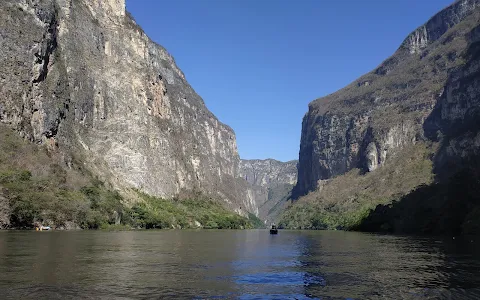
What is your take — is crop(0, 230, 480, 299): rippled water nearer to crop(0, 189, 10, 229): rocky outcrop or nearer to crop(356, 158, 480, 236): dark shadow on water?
crop(0, 189, 10, 229): rocky outcrop

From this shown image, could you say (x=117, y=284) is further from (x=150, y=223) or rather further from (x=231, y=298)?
(x=150, y=223)

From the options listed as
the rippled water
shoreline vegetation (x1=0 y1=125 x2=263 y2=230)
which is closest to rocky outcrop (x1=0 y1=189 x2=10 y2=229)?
shoreline vegetation (x1=0 y1=125 x2=263 y2=230)

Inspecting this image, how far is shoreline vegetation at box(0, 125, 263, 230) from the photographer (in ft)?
332

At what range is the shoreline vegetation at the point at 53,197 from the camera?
10131 centimetres

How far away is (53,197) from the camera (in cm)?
11644

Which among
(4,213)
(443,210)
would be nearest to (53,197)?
(4,213)

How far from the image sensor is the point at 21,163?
126 meters

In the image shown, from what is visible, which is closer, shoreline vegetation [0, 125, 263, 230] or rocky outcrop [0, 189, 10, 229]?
rocky outcrop [0, 189, 10, 229]

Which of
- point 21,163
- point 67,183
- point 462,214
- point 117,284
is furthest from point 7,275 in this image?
point 67,183

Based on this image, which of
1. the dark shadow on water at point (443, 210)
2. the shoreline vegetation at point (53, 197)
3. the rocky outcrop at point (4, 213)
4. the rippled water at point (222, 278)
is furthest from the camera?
the dark shadow on water at point (443, 210)

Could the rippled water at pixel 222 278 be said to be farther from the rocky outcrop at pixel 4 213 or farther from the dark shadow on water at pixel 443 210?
the dark shadow on water at pixel 443 210

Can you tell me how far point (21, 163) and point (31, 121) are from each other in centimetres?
3033

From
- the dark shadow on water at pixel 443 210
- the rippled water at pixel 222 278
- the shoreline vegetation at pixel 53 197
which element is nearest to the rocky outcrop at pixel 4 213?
the shoreline vegetation at pixel 53 197

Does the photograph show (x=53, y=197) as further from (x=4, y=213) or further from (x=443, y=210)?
(x=443, y=210)
